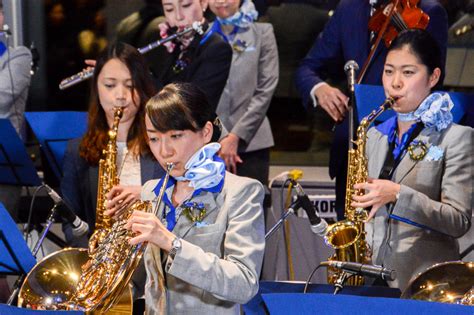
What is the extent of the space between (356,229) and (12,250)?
1.17 metres

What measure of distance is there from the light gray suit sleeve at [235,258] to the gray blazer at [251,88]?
6.60 feet

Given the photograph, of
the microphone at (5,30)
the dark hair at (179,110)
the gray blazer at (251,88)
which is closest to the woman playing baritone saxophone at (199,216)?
the dark hair at (179,110)

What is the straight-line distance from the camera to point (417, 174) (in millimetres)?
3252

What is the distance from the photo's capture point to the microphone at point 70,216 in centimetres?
342

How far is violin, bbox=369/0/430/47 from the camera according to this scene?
3.69 m

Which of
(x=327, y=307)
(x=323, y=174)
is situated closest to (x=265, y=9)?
(x=323, y=174)

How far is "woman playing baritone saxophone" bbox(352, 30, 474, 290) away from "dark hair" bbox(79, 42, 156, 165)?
0.87 m

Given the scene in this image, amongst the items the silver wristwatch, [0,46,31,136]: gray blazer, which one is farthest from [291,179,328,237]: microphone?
[0,46,31,136]: gray blazer

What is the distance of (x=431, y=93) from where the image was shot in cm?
333

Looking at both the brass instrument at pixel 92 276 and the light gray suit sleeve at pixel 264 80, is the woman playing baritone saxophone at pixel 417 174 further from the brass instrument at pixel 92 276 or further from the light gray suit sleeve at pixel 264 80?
the light gray suit sleeve at pixel 264 80

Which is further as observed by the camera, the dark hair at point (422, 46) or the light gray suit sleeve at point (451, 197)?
the dark hair at point (422, 46)

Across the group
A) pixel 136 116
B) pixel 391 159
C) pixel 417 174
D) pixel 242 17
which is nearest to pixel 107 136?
pixel 136 116

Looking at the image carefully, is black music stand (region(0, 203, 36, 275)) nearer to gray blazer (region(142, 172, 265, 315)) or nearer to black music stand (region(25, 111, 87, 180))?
gray blazer (region(142, 172, 265, 315))

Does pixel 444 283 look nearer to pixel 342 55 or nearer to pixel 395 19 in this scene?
pixel 395 19
